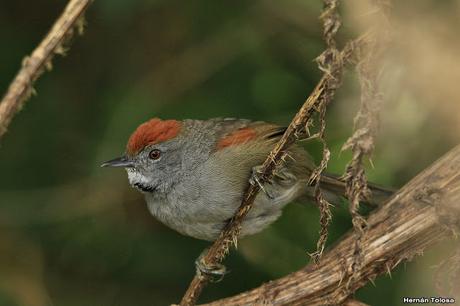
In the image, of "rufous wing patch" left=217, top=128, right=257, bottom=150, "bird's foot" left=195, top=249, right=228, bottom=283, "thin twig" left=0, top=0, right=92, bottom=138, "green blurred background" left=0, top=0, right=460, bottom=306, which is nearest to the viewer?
"thin twig" left=0, top=0, right=92, bottom=138

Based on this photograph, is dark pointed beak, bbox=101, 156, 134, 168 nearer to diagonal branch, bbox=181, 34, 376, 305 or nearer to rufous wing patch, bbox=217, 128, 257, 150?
rufous wing patch, bbox=217, 128, 257, 150

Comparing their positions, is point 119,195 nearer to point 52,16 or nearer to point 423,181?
point 52,16

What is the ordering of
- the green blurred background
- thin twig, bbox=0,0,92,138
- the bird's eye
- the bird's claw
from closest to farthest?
thin twig, bbox=0,0,92,138 → the bird's claw → the bird's eye → the green blurred background

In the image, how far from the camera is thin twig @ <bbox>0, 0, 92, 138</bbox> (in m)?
4.13

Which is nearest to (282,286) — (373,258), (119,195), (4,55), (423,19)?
(373,258)

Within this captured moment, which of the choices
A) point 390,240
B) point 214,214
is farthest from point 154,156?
point 390,240

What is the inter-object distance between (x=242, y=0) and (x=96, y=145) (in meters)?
1.83

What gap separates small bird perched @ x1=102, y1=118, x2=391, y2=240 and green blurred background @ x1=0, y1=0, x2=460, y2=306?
1.51 ft

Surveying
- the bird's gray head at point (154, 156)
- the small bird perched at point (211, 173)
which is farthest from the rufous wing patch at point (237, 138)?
the bird's gray head at point (154, 156)

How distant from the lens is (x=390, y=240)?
402 cm

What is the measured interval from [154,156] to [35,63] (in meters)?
1.73

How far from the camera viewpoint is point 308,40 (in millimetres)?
6512

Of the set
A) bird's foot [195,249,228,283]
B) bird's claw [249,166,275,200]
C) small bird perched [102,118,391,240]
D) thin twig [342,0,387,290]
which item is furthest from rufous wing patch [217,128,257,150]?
thin twig [342,0,387,290]

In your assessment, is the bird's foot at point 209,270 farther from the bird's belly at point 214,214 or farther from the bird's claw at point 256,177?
the bird's claw at point 256,177
